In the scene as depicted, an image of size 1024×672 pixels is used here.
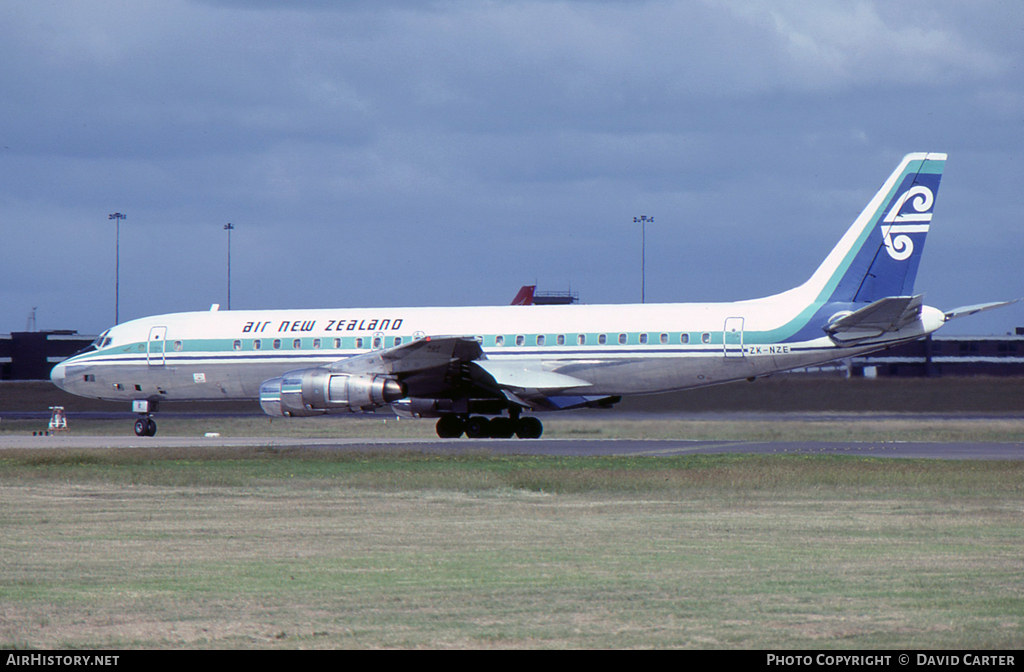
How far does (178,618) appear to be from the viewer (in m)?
8.41

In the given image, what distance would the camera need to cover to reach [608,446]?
28.6 m

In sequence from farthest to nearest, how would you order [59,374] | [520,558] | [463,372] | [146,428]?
[59,374] < [146,428] < [463,372] < [520,558]

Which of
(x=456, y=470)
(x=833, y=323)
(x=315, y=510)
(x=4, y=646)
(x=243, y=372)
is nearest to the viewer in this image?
(x=4, y=646)


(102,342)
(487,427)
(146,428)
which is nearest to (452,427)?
(487,427)

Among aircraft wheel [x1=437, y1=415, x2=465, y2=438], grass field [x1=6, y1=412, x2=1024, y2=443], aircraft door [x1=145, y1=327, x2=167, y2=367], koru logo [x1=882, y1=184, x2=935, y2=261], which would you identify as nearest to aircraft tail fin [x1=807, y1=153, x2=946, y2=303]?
koru logo [x1=882, y1=184, x2=935, y2=261]

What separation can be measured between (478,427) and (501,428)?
64 cm

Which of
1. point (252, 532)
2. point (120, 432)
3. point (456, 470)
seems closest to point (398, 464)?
point (456, 470)

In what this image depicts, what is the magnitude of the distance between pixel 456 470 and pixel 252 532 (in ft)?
26.9

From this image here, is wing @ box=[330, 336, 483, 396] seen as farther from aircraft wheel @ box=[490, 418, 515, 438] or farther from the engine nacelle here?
aircraft wheel @ box=[490, 418, 515, 438]

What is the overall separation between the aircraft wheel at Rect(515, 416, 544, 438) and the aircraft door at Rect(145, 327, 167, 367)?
10848 millimetres

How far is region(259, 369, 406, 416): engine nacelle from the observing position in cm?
2969

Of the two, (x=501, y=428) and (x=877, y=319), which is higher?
(x=877, y=319)

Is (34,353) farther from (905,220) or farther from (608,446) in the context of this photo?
(905,220)

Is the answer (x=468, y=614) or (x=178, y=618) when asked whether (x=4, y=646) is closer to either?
(x=178, y=618)
